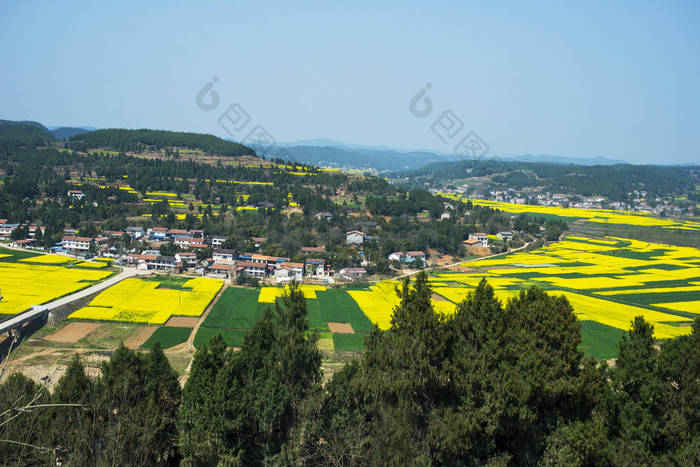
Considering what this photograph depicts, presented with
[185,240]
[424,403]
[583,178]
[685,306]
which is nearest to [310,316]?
[424,403]

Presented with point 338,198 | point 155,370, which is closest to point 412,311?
Answer: point 155,370

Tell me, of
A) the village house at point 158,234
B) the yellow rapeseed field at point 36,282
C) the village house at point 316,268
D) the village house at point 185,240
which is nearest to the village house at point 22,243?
Answer: the yellow rapeseed field at point 36,282

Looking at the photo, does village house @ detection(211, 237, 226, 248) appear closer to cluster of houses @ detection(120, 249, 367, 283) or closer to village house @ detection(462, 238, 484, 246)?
cluster of houses @ detection(120, 249, 367, 283)

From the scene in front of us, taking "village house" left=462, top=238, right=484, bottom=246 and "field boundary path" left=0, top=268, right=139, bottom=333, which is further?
"village house" left=462, top=238, right=484, bottom=246

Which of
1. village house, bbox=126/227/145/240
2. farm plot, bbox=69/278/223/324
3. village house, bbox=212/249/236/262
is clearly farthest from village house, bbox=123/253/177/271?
village house, bbox=126/227/145/240

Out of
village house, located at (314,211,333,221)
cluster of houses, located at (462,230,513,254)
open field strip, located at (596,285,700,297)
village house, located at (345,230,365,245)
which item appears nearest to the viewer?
open field strip, located at (596,285,700,297)

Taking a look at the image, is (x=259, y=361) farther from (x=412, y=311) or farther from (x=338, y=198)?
(x=338, y=198)

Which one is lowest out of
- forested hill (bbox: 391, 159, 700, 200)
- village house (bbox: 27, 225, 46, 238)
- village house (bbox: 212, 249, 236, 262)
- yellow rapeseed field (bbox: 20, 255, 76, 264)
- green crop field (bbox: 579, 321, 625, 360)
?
green crop field (bbox: 579, 321, 625, 360)

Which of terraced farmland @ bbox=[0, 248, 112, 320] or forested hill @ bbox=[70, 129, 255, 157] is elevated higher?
forested hill @ bbox=[70, 129, 255, 157]
